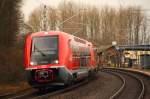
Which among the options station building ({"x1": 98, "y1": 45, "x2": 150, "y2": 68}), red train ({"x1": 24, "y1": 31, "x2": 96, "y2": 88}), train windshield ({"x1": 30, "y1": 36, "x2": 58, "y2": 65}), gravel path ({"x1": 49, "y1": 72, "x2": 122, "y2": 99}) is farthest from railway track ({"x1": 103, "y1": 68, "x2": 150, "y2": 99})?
station building ({"x1": 98, "y1": 45, "x2": 150, "y2": 68})

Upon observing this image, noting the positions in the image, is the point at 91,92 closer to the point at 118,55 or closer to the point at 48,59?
the point at 48,59

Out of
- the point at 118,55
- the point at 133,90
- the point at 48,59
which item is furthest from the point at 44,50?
the point at 118,55

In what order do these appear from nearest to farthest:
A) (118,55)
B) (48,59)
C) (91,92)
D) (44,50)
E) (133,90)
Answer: (91,92) < (48,59) < (44,50) < (133,90) < (118,55)

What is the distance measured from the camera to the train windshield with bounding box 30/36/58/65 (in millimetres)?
21391

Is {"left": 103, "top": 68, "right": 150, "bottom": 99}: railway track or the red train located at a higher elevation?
the red train

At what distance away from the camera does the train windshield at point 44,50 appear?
70.2 ft

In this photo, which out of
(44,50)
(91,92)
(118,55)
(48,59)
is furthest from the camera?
(118,55)

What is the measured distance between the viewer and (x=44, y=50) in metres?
21.6

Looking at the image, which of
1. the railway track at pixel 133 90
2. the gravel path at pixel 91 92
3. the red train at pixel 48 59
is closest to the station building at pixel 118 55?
the railway track at pixel 133 90

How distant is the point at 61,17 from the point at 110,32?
1738 cm

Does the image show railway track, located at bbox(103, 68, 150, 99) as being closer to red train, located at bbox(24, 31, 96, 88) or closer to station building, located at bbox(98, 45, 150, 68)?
red train, located at bbox(24, 31, 96, 88)

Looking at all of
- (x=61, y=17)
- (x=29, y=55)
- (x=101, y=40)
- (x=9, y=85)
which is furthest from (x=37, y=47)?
(x=101, y=40)

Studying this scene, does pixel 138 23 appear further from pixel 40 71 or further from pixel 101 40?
pixel 40 71

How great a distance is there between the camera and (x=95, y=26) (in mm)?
97875
